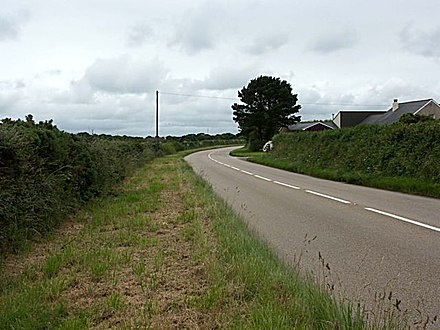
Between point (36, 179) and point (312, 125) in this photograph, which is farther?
point (312, 125)

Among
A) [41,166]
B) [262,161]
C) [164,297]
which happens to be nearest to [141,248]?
[164,297]

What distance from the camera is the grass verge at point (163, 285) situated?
458 centimetres

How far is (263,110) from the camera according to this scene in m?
79.9

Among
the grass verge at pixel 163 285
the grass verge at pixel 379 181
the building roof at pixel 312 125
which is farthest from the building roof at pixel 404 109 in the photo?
the grass verge at pixel 163 285

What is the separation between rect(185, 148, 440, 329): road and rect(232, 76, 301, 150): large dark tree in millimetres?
62988

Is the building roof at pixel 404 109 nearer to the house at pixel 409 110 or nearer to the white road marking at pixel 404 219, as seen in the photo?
the house at pixel 409 110

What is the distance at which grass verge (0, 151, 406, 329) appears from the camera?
4578 millimetres

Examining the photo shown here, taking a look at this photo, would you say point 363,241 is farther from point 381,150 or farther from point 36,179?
point 381,150

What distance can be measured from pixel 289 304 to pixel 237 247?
8.30 ft

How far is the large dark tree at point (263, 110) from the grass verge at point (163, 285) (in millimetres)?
69581

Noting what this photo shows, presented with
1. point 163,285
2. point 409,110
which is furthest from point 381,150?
point 409,110

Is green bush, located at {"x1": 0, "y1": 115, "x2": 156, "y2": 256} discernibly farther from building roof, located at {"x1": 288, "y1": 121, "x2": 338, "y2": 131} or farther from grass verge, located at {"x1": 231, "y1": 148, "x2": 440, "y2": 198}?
building roof, located at {"x1": 288, "y1": 121, "x2": 338, "y2": 131}

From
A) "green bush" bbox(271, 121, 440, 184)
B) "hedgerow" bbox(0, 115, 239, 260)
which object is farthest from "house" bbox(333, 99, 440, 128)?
"hedgerow" bbox(0, 115, 239, 260)

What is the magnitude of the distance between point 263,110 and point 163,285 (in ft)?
246
